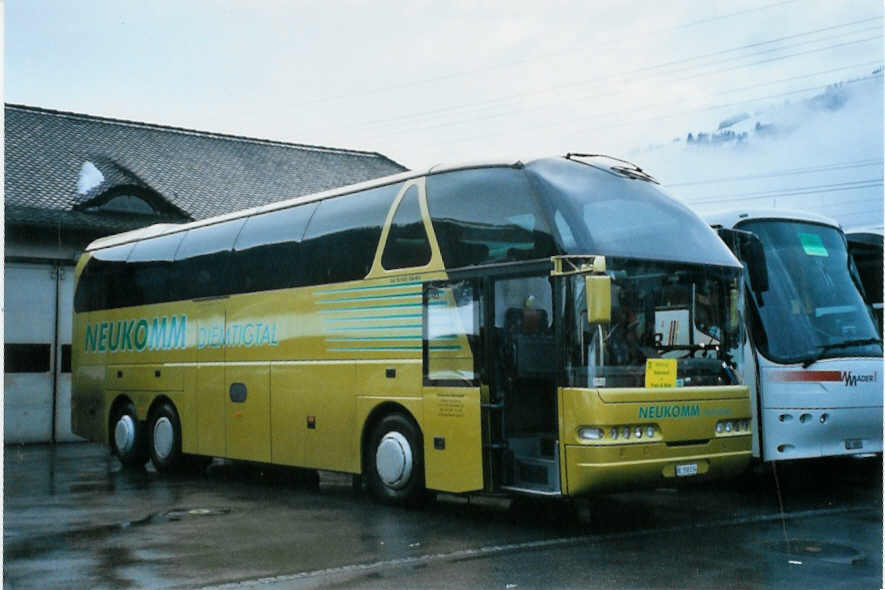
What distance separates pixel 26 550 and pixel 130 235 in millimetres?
9263

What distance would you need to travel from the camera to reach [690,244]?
10.5 m

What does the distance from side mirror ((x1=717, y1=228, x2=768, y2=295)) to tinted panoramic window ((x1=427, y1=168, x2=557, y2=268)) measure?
2911 mm

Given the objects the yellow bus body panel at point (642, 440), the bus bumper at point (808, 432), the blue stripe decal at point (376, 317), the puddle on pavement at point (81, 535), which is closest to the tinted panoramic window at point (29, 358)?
the puddle on pavement at point (81, 535)

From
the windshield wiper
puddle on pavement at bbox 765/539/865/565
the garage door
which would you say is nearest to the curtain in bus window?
puddle on pavement at bbox 765/539/865/565

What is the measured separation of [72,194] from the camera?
979 inches

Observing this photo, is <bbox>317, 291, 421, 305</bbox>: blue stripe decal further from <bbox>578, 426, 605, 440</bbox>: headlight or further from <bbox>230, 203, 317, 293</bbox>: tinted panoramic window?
<bbox>578, 426, 605, 440</bbox>: headlight

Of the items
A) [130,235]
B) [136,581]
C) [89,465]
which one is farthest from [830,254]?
[89,465]

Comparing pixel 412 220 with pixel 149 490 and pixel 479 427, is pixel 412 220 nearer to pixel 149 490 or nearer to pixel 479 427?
pixel 479 427

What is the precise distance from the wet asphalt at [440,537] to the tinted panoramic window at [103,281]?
370 centimetres

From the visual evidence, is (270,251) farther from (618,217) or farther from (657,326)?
(657,326)

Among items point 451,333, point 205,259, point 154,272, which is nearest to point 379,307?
point 451,333

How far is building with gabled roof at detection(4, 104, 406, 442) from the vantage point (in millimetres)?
23141

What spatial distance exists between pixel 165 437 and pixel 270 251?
3.96m

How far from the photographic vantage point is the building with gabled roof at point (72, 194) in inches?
911
